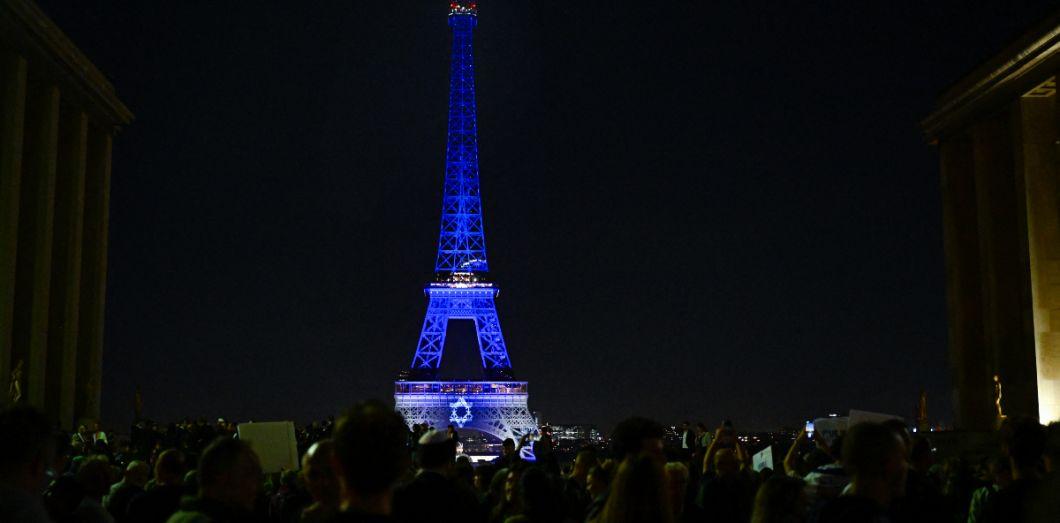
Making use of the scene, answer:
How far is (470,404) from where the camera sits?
109375 millimetres

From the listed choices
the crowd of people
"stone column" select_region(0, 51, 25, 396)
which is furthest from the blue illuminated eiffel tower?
the crowd of people

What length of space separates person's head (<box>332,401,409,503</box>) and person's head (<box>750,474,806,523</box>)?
3.85 metres

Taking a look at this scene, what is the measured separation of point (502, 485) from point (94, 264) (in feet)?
145

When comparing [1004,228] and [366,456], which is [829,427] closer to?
[366,456]

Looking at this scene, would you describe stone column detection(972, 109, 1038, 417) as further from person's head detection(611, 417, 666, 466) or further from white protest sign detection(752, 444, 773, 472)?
person's head detection(611, 417, 666, 466)

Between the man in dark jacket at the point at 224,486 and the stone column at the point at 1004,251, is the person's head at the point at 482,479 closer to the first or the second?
the man in dark jacket at the point at 224,486

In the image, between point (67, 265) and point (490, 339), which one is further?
point (490, 339)

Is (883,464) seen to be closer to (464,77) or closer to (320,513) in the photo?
(320,513)

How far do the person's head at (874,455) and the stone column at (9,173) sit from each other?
3600 cm

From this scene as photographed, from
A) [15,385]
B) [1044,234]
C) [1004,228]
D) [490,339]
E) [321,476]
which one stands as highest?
[1004,228]

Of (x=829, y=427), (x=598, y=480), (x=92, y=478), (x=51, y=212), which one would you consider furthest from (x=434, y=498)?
(x=51, y=212)

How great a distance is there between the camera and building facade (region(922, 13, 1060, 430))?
140 ft

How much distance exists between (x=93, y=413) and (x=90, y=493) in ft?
140

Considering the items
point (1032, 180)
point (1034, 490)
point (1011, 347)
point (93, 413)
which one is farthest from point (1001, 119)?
point (1034, 490)
